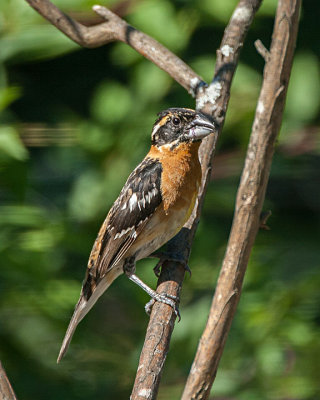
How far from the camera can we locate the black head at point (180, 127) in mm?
3783

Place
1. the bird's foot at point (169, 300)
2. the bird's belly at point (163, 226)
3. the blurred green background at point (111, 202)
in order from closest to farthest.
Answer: the bird's foot at point (169, 300)
the bird's belly at point (163, 226)
the blurred green background at point (111, 202)

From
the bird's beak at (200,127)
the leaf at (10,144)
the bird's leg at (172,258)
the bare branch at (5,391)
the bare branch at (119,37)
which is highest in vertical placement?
the bare branch at (119,37)

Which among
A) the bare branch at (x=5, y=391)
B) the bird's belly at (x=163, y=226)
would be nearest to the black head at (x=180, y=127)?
the bird's belly at (x=163, y=226)

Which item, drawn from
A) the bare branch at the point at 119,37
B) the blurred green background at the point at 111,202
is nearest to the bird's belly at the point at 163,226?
the bare branch at the point at 119,37

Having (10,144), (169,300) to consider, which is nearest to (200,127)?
(169,300)

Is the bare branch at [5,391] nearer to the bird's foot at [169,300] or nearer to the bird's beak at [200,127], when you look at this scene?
the bird's foot at [169,300]

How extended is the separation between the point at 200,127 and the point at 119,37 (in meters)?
0.75

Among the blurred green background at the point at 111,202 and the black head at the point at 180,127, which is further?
the blurred green background at the point at 111,202

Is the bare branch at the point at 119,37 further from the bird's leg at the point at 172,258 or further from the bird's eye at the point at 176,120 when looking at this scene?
the bird's leg at the point at 172,258

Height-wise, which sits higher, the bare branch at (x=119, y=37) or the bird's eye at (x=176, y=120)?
the bare branch at (x=119, y=37)

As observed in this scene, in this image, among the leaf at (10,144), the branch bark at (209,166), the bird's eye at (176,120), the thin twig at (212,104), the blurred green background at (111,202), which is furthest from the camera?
the blurred green background at (111,202)

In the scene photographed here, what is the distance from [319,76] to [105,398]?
250 centimetres

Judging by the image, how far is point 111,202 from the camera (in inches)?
189

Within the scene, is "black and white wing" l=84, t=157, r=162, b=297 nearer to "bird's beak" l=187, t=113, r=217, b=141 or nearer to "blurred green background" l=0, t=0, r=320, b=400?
"bird's beak" l=187, t=113, r=217, b=141
